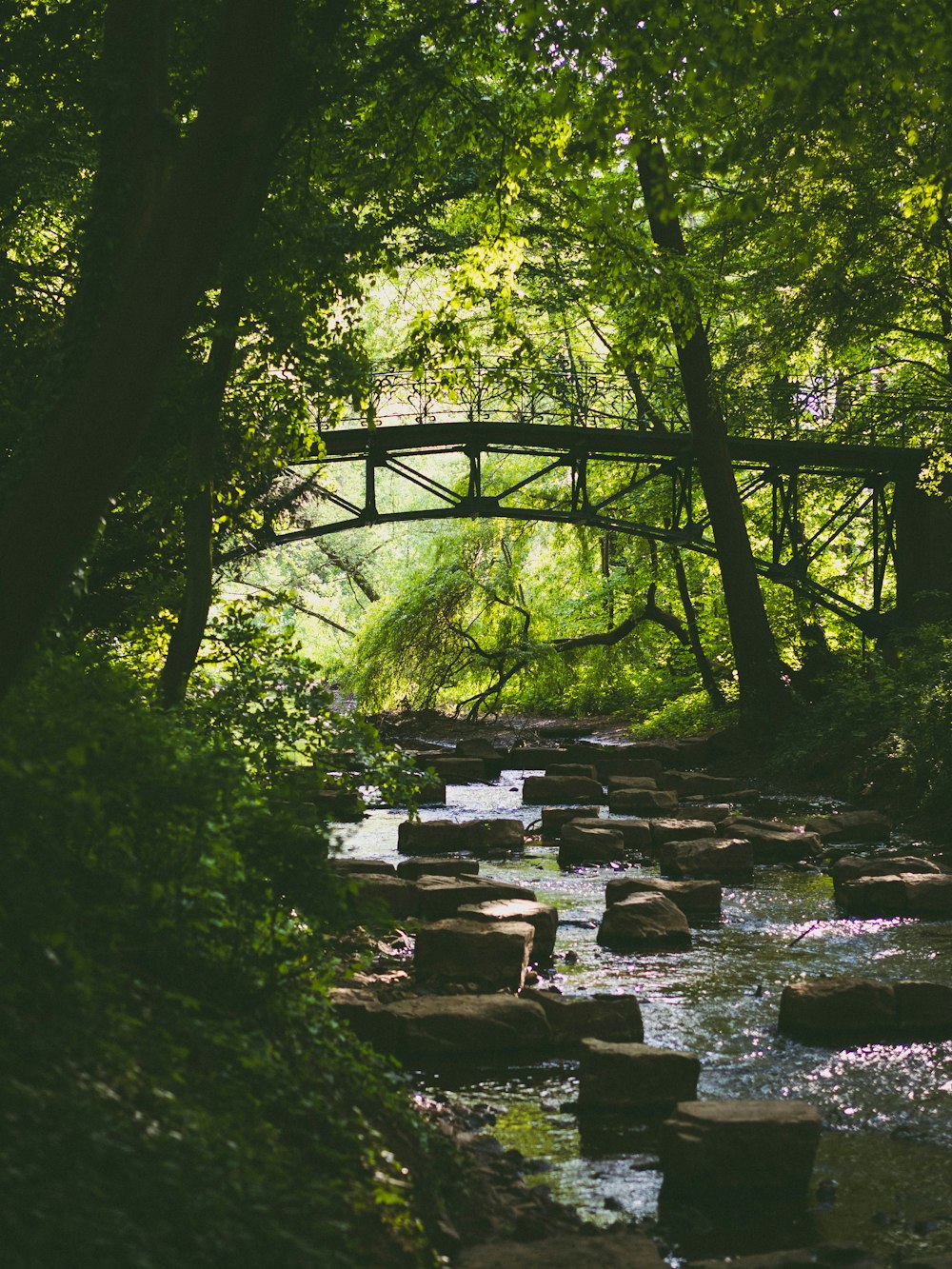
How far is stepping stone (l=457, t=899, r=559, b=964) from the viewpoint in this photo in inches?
282

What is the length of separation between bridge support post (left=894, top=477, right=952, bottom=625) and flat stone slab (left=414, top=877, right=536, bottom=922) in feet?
50.3

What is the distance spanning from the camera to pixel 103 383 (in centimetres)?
384

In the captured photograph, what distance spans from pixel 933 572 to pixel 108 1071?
68.6 ft

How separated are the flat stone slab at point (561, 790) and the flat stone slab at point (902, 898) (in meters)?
6.68

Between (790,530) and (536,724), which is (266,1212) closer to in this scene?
(790,530)

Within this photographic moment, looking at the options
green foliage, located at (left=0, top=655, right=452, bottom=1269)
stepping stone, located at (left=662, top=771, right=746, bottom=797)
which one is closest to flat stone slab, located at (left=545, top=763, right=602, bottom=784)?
stepping stone, located at (left=662, top=771, right=746, bottom=797)

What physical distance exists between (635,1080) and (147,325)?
337 centimetres

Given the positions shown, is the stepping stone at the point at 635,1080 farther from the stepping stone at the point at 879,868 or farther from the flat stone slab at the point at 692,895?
the stepping stone at the point at 879,868

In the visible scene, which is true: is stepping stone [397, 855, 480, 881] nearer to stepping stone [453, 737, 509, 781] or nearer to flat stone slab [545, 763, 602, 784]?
flat stone slab [545, 763, 602, 784]

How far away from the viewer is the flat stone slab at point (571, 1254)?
339cm

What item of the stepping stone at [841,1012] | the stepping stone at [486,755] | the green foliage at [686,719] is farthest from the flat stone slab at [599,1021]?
the green foliage at [686,719]

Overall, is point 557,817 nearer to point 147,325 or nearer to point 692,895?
point 692,895

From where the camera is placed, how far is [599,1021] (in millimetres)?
5719

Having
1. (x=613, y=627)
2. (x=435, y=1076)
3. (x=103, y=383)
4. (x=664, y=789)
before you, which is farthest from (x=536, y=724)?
(x=103, y=383)
